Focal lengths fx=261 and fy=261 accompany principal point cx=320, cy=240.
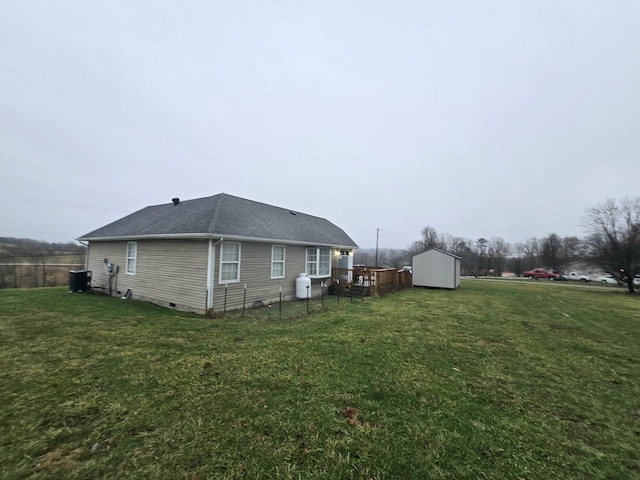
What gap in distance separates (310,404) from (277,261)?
8733 mm

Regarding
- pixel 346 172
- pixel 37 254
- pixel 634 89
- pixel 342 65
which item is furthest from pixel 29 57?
pixel 634 89

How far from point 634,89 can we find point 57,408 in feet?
80.7

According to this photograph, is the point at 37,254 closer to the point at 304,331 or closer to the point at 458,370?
the point at 304,331

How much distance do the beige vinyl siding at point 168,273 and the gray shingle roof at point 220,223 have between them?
555 mm

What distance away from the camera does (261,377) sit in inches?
167

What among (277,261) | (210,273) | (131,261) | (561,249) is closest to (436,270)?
(277,261)

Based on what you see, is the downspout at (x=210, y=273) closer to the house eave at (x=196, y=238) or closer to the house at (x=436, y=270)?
the house eave at (x=196, y=238)

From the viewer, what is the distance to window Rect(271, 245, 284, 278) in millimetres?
11703

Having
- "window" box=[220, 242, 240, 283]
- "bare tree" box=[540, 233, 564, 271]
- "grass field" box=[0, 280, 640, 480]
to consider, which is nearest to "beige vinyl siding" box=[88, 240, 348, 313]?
"window" box=[220, 242, 240, 283]

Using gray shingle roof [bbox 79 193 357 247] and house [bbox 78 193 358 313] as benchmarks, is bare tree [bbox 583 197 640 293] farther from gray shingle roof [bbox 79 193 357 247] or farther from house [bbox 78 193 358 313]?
house [bbox 78 193 358 313]

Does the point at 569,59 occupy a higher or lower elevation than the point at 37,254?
higher

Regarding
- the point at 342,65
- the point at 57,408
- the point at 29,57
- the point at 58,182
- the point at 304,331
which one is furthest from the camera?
the point at 58,182

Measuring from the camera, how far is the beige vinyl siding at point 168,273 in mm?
9172

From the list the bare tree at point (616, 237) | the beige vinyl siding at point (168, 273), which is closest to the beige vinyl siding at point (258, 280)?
the beige vinyl siding at point (168, 273)
